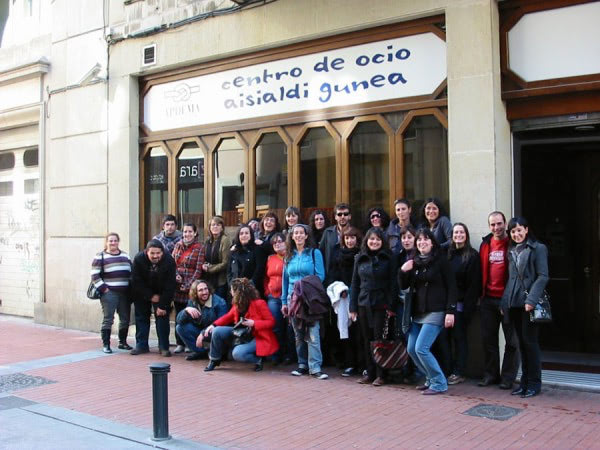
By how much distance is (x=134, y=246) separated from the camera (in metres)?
12.1

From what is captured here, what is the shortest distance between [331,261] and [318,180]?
1.89 meters

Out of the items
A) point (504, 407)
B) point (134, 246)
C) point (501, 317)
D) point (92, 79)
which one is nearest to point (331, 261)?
point (501, 317)

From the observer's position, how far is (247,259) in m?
9.16

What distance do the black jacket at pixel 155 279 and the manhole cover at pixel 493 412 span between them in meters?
4.77

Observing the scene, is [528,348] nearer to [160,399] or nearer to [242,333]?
[242,333]

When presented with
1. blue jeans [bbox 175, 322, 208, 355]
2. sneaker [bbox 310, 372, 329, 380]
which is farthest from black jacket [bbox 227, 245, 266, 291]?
sneaker [bbox 310, 372, 329, 380]

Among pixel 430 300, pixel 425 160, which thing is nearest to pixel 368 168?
pixel 425 160

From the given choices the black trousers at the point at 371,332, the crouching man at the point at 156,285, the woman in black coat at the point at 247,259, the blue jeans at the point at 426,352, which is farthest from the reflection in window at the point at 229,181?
the blue jeans at the point at 426,352

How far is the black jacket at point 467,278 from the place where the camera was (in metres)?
7.57

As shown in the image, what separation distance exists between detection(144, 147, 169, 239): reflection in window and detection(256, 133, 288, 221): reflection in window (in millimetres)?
2173

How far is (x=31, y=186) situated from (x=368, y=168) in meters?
8.31

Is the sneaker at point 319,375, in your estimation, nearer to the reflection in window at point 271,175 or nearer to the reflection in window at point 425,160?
the reflection in window at point 425,160

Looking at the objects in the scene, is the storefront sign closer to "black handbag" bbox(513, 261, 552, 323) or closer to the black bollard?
"black handbag" bbox(513, 261, 552, 323)

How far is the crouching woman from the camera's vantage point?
30.0 feet
